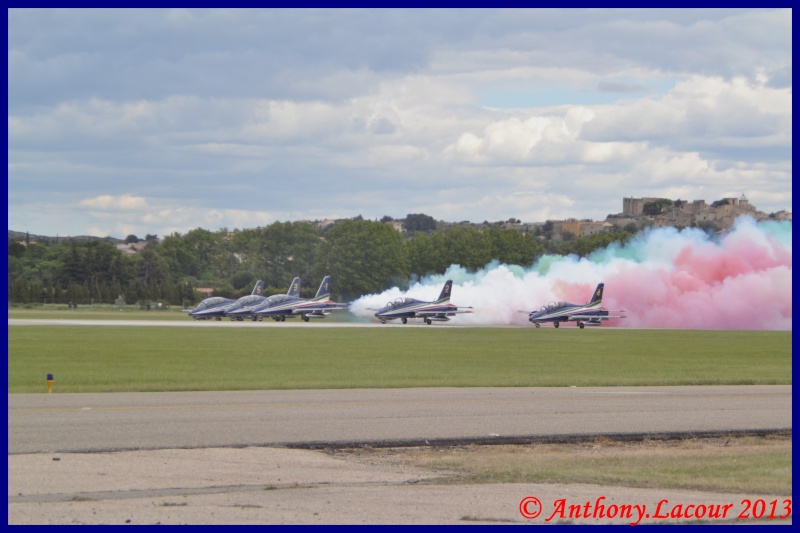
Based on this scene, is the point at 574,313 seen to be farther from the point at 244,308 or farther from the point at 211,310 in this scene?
the point at 211,310

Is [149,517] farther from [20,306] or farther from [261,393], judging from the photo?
[20,306]

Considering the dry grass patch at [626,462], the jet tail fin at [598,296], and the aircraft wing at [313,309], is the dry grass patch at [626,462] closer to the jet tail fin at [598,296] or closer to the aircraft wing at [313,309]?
the jet tail fin at [598,296]

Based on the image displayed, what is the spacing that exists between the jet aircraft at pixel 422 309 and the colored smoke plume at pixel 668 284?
282 centimetres

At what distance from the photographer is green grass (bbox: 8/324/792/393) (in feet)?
97.6

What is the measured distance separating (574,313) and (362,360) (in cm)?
4997

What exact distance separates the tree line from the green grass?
3353 inches

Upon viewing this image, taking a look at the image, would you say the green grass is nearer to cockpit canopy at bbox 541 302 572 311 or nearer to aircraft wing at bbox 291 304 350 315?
cockpit canopy at bbox 541 302 572 311

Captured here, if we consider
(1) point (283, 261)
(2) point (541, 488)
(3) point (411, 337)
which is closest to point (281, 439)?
(2) point (541, 488)

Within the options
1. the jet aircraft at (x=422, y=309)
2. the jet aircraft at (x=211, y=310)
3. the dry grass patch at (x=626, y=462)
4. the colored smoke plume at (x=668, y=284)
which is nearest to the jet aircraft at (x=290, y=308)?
the jet aircraft at (x=211, y=310)

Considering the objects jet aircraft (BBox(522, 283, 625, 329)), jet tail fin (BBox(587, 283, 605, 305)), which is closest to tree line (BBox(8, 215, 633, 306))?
jet aircraft (BBox(522, 283, 625, 329))

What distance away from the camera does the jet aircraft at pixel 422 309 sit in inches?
3536

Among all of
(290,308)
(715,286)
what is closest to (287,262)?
(290,308)

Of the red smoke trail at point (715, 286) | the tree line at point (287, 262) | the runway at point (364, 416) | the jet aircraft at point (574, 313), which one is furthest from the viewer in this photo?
the tree line at point (287, 262)
